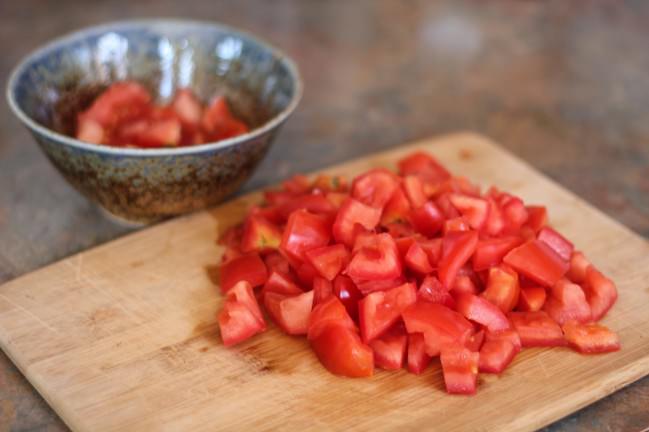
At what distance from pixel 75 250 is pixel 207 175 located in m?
0.45

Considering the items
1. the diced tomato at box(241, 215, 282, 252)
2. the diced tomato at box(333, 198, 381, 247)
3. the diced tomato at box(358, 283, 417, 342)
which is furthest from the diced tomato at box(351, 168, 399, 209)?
the diced tomato at box(358, 283, 417, 342)

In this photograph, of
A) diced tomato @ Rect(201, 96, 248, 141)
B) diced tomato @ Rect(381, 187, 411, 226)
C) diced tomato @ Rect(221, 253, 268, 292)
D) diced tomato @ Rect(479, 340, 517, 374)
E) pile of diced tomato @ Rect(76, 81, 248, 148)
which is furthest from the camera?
diced tomato @ Rect(201, 96, 248, 141)

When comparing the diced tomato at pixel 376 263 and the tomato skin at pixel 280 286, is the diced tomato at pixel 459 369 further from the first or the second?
the tomato skin at pixel 280 286

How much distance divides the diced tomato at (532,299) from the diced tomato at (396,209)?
1.14ft

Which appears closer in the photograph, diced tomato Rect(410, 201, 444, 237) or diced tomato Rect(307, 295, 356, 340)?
diced tomato Rect(307, 295, 356, 340)

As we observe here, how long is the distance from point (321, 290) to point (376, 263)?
0.15 metres

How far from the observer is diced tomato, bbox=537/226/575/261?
6.57 feet

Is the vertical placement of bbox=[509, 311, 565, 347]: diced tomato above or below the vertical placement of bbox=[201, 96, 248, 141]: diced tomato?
below

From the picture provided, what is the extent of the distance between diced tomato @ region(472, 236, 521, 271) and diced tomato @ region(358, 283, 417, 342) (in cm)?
20

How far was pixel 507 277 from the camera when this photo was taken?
184cm

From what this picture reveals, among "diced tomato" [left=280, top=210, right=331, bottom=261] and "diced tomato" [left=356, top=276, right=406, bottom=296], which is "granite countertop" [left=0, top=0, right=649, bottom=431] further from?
"diced tomato" [left=280, top=210, right=331, bottom=261]

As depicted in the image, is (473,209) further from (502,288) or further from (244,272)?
(244,272)

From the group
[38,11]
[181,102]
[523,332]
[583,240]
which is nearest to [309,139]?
[181,102]

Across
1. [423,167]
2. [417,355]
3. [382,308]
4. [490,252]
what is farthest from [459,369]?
[423,167]
